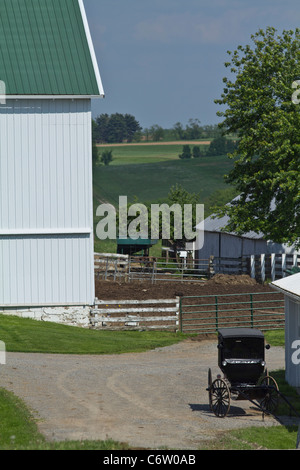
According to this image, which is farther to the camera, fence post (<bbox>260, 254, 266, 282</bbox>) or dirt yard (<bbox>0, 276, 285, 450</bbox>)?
fence post (<bbox>260, 254, 266, 282</bbox>)

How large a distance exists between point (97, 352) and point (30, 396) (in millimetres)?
7444

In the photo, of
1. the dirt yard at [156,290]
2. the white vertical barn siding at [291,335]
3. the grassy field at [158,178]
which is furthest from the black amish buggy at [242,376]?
the grassy field at [158,178]

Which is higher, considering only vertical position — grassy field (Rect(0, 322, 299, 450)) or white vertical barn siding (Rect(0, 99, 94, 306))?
white vertical barn siding (Rect(0, 99, 94, 306))

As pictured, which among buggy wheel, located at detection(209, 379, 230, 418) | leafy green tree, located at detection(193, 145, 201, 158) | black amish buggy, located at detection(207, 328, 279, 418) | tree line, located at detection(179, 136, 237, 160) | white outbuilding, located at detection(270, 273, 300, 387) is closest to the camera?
buggy wheel, located at detection(209, 379, 230, 418)

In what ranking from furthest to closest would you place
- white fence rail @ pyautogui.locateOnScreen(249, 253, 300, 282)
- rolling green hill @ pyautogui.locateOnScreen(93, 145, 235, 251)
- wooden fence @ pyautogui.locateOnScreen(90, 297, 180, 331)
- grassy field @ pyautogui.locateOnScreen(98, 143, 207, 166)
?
1. grassy field @ pyautogui.locateOnScreen(98, 143, 207, 166)
2. rolling green hill @ pyautogui.locateOnScreen(93, 145, 235, 251)
3. white fence rail @ pyautogui.locateOnScreen(249, 253, 300, 282)
4. wooden fence @ pyautogui.locateOnScreen(90, 297, 180, 331)

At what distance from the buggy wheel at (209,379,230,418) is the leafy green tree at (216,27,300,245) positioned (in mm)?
21417

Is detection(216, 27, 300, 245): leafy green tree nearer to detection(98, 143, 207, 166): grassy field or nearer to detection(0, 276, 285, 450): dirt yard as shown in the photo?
detection(0, 276, 285, 450): dirt yard

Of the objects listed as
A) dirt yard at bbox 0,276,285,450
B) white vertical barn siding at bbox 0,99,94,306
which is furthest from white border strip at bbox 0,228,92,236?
dirt yard at bbox 0,276,285,450

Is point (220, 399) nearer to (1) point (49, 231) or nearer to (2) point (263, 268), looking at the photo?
(1) point (49, 231)

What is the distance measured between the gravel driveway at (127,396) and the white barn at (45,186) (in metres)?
5.85

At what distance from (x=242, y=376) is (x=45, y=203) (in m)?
14.6

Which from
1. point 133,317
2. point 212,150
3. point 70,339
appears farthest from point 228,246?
point 212,150

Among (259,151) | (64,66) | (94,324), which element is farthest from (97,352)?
(259,151)

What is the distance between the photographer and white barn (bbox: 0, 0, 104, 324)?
29219mm
